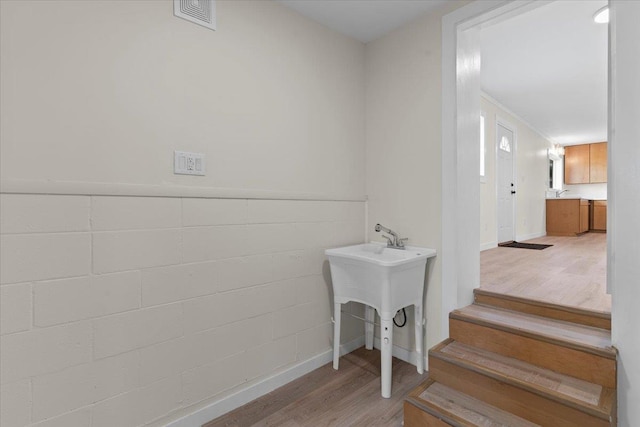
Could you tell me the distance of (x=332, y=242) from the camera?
249 centimetres

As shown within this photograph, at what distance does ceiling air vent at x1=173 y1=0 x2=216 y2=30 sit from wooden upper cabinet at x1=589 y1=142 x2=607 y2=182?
9843 mm

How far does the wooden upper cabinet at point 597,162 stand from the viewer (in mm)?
8062

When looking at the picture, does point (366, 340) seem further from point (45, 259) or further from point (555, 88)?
point (555, 88)

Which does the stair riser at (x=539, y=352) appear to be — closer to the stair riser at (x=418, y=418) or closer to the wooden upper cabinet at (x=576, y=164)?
the stair riser at (x=418, y=418)

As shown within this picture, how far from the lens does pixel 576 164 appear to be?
8.56 metres

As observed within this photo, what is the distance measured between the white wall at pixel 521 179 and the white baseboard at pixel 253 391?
10.7 feet

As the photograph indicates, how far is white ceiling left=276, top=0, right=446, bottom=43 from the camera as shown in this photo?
7.08 feet

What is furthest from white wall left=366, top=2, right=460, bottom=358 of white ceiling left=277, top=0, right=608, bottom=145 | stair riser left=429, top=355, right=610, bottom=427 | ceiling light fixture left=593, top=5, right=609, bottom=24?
ceiling light fixture left=593, top=5, right=609, bottom=24

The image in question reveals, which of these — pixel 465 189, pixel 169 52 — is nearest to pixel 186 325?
pixel 169 52

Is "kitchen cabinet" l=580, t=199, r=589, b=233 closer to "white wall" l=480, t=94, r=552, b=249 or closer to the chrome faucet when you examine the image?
"white wall" l=480, t=94, r=552, b=249

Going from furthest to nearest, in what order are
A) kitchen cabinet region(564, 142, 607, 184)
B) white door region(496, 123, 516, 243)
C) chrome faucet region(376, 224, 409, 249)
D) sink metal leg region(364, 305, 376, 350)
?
kitchen cabinet region(564, 142, 607, 184)
white door region(496, 123, 516, 243)
sink metal leg region(364, 305, 376, 350)
chrome faucet region(376, 224, 409, 249)

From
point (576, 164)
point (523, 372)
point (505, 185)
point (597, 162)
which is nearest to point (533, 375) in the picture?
point (523, 372)

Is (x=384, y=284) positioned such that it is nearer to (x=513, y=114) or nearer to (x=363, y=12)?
(x=363, y=12)

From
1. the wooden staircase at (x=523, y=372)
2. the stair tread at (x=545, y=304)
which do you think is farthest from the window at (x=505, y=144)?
the wooden staircase at (x=523, y=372)
